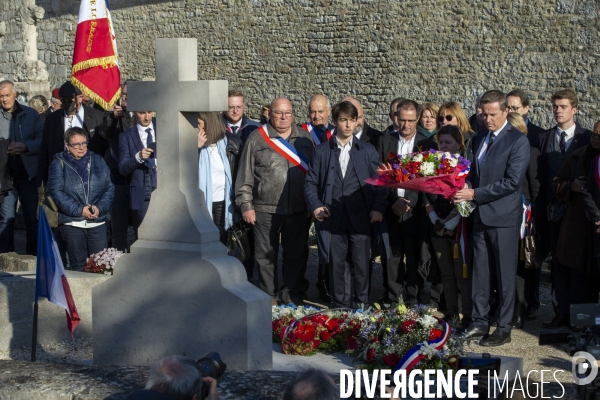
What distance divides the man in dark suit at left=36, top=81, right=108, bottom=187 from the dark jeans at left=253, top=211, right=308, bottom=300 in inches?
108

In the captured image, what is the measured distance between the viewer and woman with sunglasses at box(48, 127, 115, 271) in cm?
862

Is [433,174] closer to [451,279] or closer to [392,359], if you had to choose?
[451,279]

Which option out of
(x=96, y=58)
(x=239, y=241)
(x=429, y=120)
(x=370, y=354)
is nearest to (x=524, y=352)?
(x=370, y=354)

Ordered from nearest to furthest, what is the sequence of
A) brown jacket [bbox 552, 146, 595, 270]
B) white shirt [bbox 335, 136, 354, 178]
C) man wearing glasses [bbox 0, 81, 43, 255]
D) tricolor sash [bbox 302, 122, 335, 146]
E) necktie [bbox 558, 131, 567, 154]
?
brown jacket [bbox 552, 146, 595, 270] < necktie [bbox 558, 131, 567, 154] < white shirt [bbox 335, 136, 354, 178] < tricolor sash [bbox 302, 122, 335, 146] < man wearing glasses [bbox 0, 81, 43, 255]

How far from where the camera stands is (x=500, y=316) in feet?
23.7

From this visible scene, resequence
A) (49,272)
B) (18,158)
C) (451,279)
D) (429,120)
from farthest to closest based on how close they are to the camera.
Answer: (18,158) → (429,120) → (451,279) → (49,272)

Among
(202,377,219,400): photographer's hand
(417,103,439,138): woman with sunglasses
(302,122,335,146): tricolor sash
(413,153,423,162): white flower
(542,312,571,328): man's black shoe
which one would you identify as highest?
(417,103,439,138): woman with sunglasses

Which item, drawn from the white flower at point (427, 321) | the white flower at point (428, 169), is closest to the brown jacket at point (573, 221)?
the white flower at point (428, 169)

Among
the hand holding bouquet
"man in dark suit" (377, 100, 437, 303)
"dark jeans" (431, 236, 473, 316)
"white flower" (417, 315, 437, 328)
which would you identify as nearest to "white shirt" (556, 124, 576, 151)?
"man in dark suit" (377, 100, 437, 303)

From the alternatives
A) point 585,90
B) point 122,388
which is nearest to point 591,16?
point 585,90

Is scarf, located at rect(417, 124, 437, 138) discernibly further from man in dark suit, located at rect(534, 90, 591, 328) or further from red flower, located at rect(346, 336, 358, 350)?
red flower, located at rect(346, 336, 358, 350)

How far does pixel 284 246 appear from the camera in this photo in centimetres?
886

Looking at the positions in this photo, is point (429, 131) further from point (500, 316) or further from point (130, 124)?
point (130, 124)

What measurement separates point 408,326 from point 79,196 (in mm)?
4179
